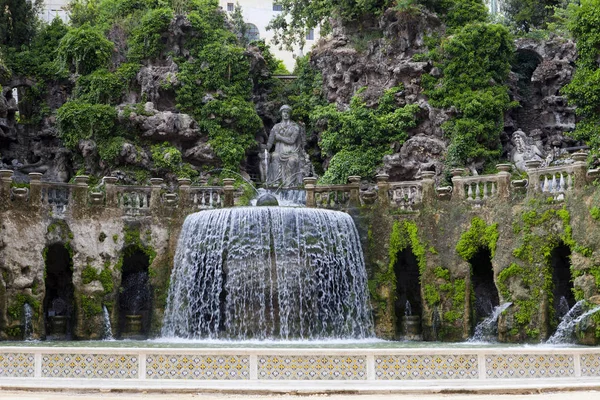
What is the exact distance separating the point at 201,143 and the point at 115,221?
7811mm

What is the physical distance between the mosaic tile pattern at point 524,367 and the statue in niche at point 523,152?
1699cm

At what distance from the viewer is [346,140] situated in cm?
3133

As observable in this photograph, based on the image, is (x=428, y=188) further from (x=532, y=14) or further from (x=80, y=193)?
(x=532, y=14)

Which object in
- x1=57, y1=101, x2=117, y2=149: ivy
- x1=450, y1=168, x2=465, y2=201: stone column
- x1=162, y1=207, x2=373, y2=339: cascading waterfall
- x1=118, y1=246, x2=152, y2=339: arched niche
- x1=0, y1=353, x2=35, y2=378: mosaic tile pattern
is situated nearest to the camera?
x1=0, y1=353, x2=35, y2=378: mosaic tile pattern

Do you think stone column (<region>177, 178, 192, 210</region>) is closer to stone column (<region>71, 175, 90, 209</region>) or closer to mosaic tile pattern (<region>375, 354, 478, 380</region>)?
stone column (<region>71, 175, 90, 209</region>)

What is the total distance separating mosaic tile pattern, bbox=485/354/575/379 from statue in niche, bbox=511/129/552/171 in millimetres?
16992

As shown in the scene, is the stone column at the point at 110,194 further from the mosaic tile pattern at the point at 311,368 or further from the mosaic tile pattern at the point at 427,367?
the mosaic tile pattern at the point at 427,367

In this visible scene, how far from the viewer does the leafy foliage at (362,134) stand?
3070 cm

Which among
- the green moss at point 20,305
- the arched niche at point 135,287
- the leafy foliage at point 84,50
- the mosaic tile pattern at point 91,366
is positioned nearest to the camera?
the mosaic tile pattern at point 91,366

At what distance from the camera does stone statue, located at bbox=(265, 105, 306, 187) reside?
1161 inches

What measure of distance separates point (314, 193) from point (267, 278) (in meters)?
4.17

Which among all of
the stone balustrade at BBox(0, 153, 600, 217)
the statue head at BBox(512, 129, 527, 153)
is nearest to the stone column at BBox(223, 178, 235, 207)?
the stone balustrade at BBox(0, 153, 600, 217)

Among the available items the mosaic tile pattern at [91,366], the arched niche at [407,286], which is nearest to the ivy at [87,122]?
the arched niche at [407,286]

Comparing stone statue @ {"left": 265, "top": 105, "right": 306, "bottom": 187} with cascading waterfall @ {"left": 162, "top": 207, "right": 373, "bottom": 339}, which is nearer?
cascading waterfall @ {"left": 162, "top": 207, "right": 373, "bottom": 339}
